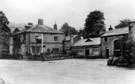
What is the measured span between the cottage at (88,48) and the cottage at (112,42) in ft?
5.68

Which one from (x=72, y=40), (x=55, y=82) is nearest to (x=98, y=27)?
(x=72, y=40)

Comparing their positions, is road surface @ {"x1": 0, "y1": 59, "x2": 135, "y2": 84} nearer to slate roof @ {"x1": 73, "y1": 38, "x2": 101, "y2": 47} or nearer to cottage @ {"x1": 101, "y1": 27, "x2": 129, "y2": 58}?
cottage @ {"x1": 101, "y1": 27, "x2": 129, "y2": 58}

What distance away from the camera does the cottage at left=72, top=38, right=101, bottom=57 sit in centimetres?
4195

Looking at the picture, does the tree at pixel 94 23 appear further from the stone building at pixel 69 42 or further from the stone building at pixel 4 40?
the stone building at pixel 4 40

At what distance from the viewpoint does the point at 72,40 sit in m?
50.2

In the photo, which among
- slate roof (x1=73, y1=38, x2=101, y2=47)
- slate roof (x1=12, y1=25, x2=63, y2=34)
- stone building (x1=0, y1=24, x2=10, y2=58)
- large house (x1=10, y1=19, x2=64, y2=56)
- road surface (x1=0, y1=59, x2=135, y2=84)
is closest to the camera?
road surface (x1=0, y1=59, x2=135, y2=84)

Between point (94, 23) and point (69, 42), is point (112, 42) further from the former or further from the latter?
point (94, 23)

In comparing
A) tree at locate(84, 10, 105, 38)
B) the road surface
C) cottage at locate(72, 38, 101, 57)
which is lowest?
the road surface

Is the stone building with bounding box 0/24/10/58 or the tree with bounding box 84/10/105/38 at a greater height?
the tree with bounding box 84/10/105/38

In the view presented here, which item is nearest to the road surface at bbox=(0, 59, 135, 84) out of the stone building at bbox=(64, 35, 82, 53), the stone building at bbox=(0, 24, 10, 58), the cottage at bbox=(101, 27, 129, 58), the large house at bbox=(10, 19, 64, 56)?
the cottage at bbox=(101, 27, 129, 58)

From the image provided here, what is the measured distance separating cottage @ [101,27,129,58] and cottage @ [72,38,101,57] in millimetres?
1731

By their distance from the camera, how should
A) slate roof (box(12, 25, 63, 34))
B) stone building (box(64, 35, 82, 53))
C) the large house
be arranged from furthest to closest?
1. stone building (box(64, 35, 82, 53))
2. slate roof (box(12, 25, 63, 34))
3. the large house

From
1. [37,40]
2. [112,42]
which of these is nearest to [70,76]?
[112,42]

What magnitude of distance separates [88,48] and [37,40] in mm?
12129
